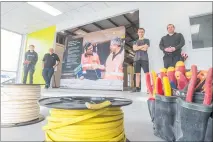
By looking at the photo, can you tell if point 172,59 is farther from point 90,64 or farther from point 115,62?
point 90,64

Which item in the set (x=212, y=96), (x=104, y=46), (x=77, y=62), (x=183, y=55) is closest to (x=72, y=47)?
(x=77, y=62)

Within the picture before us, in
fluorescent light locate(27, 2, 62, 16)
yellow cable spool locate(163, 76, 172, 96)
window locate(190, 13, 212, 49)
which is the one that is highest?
fluorescent light locate(27, 2, 62, 16)

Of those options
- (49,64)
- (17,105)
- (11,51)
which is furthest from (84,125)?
(11,51)

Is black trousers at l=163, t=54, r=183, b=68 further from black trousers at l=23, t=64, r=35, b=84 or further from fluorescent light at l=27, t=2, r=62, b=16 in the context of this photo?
black trousers at l=23, t=64, r=35, b=84

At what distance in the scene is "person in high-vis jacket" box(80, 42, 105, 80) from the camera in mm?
4602

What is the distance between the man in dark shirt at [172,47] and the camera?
3000 millimetres

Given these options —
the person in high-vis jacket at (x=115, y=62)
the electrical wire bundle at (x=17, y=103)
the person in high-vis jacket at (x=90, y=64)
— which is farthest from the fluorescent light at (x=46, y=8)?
the electrical wire bundle at (x=17, y=103)

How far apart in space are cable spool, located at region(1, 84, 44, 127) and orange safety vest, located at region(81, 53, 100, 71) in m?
3.89

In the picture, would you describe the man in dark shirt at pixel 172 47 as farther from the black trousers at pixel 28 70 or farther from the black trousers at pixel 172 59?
the black trousers at pixel 28 70

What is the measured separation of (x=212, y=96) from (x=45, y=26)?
21.8 ft

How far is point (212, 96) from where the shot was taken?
1.29 ft

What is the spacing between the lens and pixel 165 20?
354cm

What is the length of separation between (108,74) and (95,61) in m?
0.67

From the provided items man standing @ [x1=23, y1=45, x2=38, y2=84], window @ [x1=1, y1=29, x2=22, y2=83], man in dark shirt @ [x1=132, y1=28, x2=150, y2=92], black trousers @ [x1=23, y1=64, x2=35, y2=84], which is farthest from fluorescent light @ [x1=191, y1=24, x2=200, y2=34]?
window @ [x1=1, y1=29, x2=22, y2=83]
